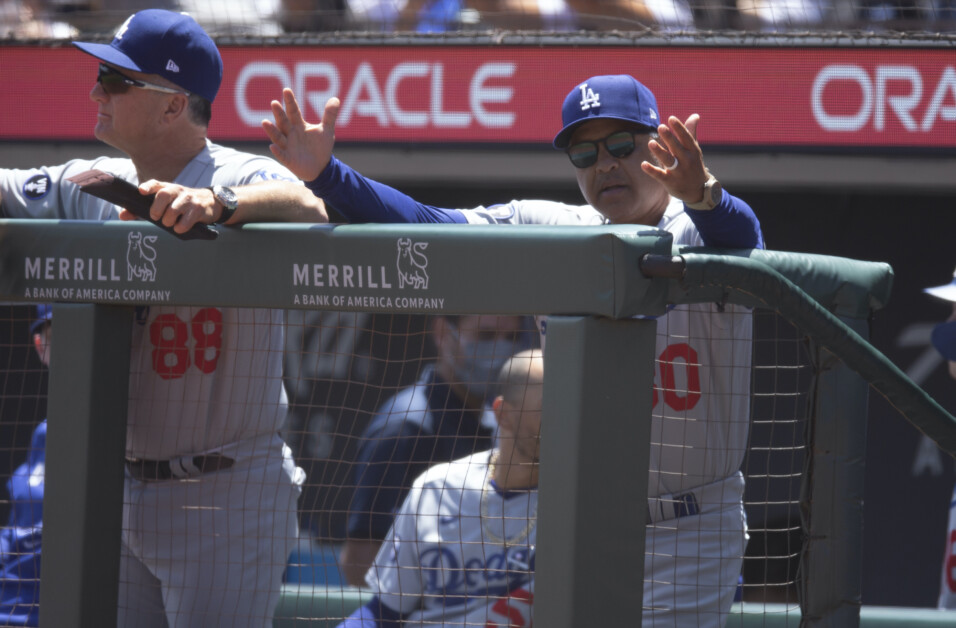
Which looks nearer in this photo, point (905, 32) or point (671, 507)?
point (671, 507)

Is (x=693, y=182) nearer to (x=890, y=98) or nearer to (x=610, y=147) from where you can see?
(x=610, y=147)

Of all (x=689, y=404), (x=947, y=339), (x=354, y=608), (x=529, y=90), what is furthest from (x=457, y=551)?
(x=529, y=90)

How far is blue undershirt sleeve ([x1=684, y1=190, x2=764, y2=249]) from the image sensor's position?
1673 mm

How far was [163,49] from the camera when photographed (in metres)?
2.07

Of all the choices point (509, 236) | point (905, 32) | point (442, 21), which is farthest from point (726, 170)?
point (509, 236)

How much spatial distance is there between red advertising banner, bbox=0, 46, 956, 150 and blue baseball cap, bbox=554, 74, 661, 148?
155 cm

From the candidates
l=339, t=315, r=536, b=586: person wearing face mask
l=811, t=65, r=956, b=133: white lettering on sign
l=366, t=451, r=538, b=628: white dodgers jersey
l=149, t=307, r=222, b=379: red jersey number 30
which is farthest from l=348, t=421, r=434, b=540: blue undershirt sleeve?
l=811, t=65, r=956, b=133: white lettering on sign

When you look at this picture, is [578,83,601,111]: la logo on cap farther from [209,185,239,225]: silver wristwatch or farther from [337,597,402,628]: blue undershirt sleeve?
[337,597,402,628]: blue undershirt sleeve

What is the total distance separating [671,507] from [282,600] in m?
1.17

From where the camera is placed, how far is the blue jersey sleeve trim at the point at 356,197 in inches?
71.1

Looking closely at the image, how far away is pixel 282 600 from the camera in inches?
104

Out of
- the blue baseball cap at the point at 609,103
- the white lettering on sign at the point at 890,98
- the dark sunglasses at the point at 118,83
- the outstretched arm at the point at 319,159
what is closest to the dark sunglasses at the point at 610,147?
the blue baseball cap at the point at 609,103

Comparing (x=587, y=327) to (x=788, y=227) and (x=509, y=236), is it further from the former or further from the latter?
(x=788, y=227)

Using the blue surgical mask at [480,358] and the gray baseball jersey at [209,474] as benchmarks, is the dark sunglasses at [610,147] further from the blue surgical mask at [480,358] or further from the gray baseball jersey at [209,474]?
the blue surgical mask at [480,358]
